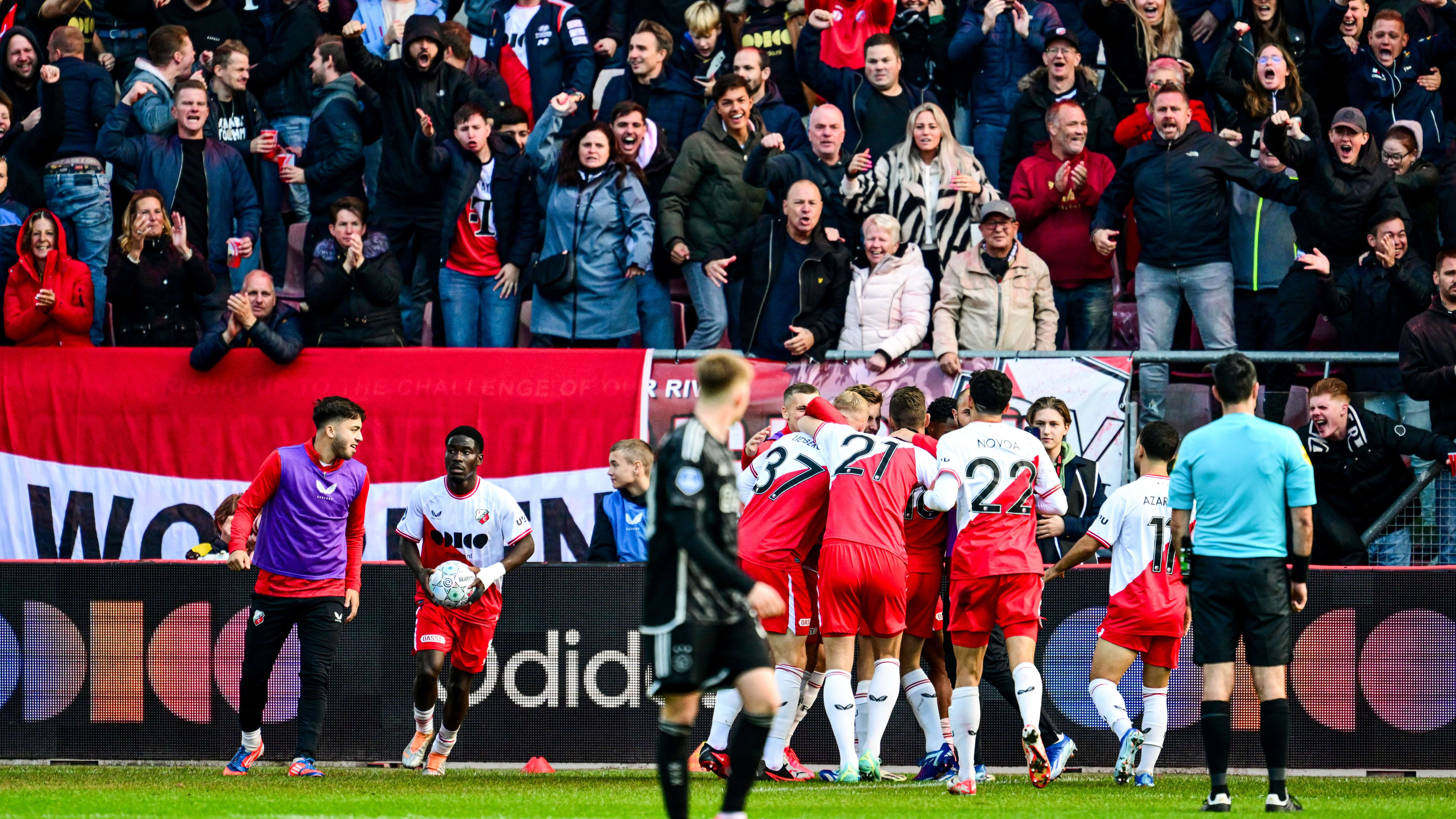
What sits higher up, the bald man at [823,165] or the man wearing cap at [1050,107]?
the man wearing cap at [1050,107]

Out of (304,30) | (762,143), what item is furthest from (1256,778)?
(304,30)

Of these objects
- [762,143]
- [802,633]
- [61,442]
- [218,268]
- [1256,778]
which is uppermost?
[762,143]

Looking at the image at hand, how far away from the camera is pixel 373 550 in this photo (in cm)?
1411

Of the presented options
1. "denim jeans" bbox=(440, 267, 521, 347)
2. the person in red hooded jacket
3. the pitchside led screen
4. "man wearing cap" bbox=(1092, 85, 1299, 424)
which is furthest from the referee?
the person in red hooded jacket

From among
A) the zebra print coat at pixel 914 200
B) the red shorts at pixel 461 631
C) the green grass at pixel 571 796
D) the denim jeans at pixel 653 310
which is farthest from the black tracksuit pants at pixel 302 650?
the zebra print coat at pixel 914 200

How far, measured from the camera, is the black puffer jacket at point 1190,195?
13.9m

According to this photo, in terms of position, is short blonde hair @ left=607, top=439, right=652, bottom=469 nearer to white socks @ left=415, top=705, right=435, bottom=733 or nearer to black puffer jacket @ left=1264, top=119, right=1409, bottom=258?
white socks @ left=415, top=705, right=435, bottom=733

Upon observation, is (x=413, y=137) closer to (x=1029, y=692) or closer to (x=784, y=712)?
(x=784, y=712)

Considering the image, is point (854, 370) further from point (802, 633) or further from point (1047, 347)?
point (802, 633)

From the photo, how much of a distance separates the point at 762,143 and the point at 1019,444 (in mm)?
5095

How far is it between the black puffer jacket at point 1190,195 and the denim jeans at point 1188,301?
88mm

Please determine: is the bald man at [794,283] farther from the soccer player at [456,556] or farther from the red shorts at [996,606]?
the red shorts at [996,606]

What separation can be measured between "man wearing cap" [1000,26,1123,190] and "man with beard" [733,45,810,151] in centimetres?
149

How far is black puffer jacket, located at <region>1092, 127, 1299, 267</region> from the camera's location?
13.9m
